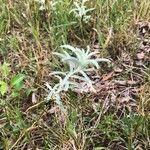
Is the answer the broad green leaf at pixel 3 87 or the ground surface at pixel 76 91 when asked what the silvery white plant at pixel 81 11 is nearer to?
the ground surface at pixel 76 91

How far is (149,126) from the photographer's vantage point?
193 cm

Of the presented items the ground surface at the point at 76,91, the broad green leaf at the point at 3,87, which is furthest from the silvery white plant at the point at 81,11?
the broad green leaf at the point at 3,87

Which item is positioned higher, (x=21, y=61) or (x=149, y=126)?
(x=21, y=61)

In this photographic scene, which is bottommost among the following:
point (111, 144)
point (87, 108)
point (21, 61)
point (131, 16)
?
point (111, 144)

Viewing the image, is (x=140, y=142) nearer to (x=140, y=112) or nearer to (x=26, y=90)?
(x=140, y=112)

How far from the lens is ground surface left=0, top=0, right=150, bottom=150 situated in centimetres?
195

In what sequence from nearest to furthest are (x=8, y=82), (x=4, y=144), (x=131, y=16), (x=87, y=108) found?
1. (x=4, y=144)
2. (x=87, y=108)
3. (x=8, y=82)
4. (x=131, y=16)

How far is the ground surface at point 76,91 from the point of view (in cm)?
195

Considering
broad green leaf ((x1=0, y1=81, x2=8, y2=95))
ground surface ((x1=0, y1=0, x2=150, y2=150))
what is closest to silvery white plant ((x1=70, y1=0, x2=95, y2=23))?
ground surface ((x1=0, y1=0, x2=150, y2=150))

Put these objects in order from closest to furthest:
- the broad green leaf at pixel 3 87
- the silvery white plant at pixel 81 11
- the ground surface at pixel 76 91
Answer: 1. the ground surface at pixel 76 91
2. the broad green leaf at pixel 3 87
3. the silvery white plant at pixel 81 11

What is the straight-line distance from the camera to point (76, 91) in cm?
215

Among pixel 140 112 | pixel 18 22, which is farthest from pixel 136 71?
pixel 18 22

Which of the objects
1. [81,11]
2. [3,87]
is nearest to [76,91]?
[3,87]

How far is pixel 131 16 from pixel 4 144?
46.8 inches
